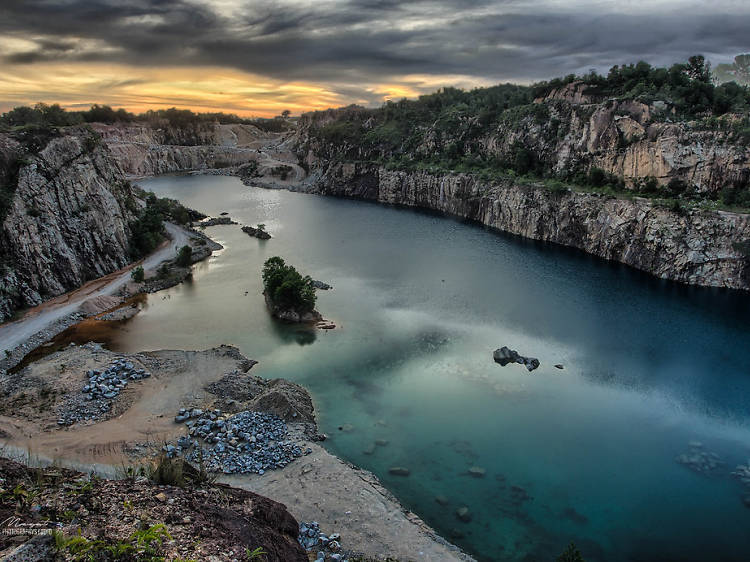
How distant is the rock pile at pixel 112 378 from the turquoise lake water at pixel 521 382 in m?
6.45

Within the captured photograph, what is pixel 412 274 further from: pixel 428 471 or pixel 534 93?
pixel 534 93

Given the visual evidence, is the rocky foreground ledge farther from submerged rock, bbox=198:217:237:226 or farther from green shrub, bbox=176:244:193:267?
submerged rock, bbox=198:217:237:226

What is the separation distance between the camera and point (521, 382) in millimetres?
35656

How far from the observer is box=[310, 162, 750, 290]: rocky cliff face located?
53.2 meters

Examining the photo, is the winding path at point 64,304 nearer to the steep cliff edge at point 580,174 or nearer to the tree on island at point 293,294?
the tree on island at point 293,294

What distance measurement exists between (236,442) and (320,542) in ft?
29.7

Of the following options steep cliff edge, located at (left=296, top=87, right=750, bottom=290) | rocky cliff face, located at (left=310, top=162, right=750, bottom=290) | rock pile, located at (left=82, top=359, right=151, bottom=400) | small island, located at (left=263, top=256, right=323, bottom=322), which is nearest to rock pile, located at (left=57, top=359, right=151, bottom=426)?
rock pile, located at (left=82, top=359, right=151, bottom=400)

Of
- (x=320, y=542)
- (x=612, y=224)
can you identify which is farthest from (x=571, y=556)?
(x=612, y=224)

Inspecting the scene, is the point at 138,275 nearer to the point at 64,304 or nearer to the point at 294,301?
the point at 64,304

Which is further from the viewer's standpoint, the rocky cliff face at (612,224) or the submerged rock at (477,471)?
the rocky cliff face at (612,224)

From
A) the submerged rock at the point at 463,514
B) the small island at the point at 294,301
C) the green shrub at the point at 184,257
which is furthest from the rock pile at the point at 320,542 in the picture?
the green shrub at the point at 184,257

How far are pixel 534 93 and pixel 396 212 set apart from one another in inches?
1387

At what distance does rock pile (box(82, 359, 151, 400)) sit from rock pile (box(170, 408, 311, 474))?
18.6ft

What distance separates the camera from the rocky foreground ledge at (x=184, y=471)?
12234 mm
